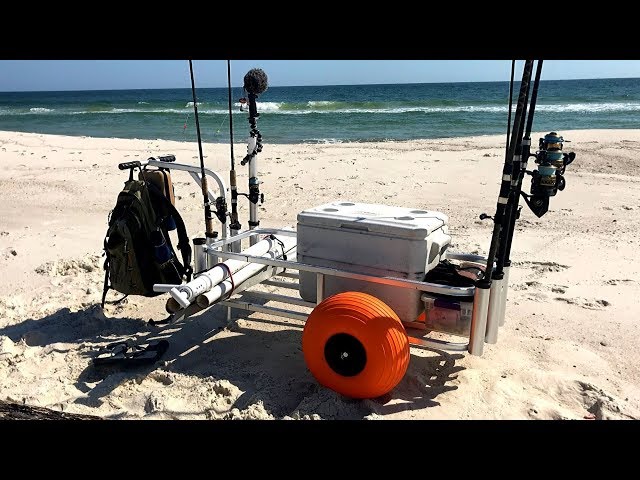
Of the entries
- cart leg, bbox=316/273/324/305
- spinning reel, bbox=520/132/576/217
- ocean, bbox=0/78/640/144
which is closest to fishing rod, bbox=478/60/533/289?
spinning reel, bbox=520/132/576/217

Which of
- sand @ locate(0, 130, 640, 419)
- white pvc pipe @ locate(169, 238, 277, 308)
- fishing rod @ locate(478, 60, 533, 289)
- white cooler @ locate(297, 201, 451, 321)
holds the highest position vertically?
fishing rod @ locate(478, 60, 533, 289)

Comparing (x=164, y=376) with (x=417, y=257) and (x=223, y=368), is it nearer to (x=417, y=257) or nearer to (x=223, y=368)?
(x=223, y=368)

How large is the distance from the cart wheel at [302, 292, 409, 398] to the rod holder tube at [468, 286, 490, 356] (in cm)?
44

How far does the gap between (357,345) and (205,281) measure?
122 centimetres

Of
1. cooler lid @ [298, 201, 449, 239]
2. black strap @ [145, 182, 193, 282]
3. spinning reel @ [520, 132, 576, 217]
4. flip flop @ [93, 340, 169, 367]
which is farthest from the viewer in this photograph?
black strap @ [145, 182, 193, 282]

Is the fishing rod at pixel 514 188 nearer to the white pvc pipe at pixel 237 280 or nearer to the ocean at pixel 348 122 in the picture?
the white pvc pipe at pixel 237 280

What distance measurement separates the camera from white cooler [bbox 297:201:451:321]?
148 inches

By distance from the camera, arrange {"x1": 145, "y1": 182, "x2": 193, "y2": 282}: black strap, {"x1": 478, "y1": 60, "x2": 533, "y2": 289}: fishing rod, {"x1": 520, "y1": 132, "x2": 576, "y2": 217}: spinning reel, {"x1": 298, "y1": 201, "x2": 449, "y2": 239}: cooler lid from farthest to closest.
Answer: {"x1": 145, "y1": 182, "x2": 193, "y2": 282}: black strap
{"x1": 298, "y1": 201, "x2": 449, "y2": 239}: cooler lid
{"x1": 520, "y1": 132, "x2": 576, "y2": 217}: spinning reel
{"x1": 478, "y1": 60, "x2": 533, "y2": 289}: fishing rod

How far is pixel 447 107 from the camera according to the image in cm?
3634

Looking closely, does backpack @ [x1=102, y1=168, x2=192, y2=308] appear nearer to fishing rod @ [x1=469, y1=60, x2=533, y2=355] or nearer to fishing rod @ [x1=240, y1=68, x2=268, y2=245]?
fishing rod @ [x1=240, y1=68, x2=268, y2=245]

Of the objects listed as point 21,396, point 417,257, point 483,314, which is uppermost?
point 417,257
